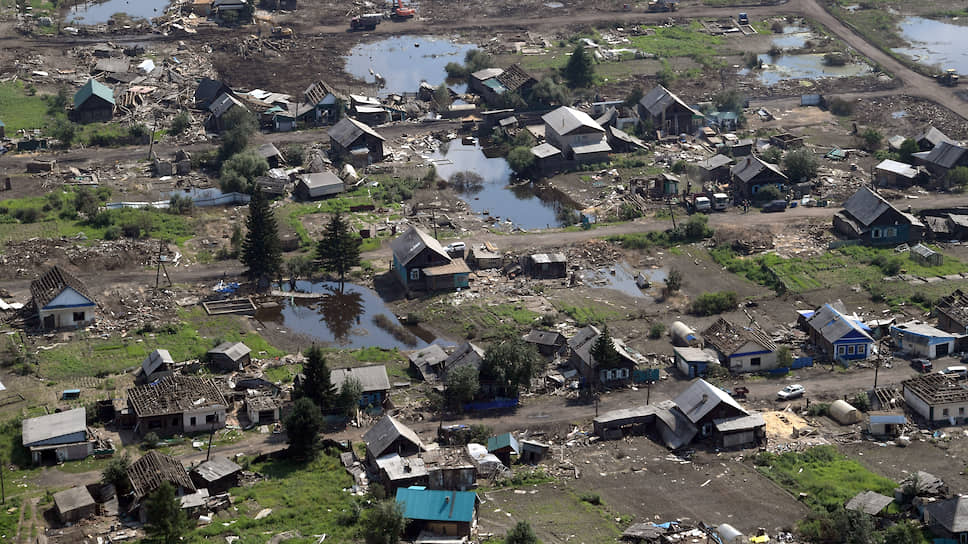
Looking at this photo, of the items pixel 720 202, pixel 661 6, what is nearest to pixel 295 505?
pixel 720 202

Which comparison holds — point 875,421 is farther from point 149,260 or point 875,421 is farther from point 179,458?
point 149,260

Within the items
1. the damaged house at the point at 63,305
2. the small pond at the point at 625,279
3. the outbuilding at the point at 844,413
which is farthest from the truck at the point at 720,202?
the damaged house at the point at 63,305

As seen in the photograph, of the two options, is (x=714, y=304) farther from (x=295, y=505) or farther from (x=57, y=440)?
(x=57, y=440)

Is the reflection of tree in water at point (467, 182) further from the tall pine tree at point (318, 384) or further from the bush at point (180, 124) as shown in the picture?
the tall pine tree at point (318, 384)

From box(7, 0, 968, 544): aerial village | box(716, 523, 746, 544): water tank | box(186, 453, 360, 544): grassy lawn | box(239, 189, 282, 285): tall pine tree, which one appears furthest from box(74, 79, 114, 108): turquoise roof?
box(716, 523, 746, 544): water tank

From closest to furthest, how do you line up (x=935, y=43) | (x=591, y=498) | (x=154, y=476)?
1. (x=154, y=476)
2. (x=591, y=498)
3. (x=935, y=43)

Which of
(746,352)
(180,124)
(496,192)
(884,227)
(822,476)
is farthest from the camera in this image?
(180,124)
